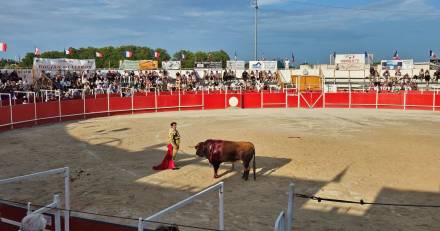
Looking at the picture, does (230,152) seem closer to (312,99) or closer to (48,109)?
(48,109)

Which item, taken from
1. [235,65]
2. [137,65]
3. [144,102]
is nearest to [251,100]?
[144,102]

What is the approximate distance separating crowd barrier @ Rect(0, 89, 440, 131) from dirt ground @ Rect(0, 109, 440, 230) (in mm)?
3613

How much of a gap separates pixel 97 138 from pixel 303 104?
65.1 feet

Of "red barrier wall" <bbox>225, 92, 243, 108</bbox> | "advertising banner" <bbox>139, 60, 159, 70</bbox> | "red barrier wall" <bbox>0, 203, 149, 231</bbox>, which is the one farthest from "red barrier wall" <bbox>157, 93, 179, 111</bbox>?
"red barrier wall" <bbox>0, 203, 149, 231</bbox>

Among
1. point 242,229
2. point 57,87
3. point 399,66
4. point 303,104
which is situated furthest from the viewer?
point 399,66

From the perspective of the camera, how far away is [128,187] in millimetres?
11938

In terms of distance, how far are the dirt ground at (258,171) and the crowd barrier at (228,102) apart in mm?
3613

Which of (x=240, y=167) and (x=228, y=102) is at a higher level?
(x=228, y=102)

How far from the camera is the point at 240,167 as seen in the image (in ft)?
46.6

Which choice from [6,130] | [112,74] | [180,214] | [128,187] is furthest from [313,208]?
[112,74]

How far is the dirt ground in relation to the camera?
9742 mm

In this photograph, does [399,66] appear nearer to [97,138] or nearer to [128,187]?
[97,138]

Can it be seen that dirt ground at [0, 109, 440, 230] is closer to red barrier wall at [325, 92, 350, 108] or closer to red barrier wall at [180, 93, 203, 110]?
A: red barrier wall at [180, 93, 203, 110]

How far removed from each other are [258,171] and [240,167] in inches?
26.9
